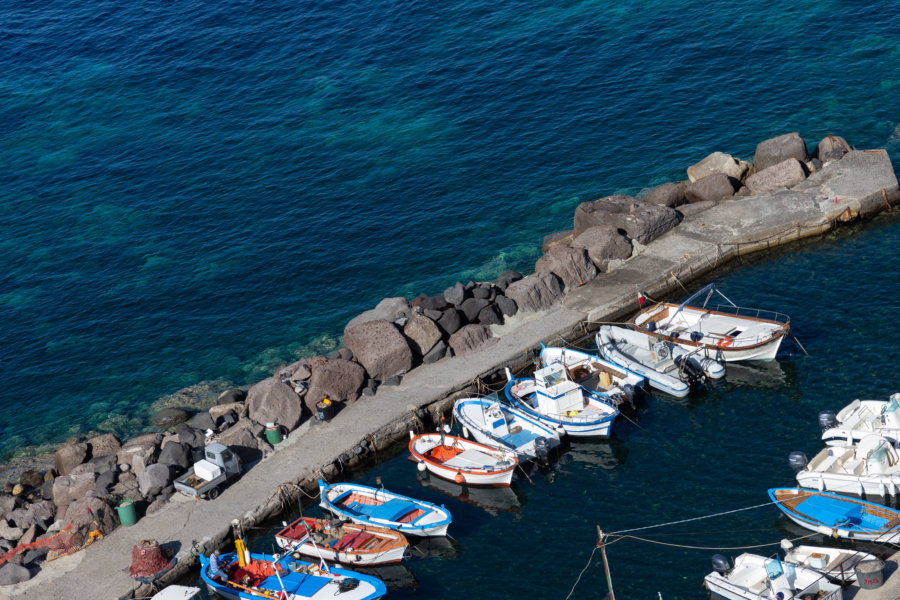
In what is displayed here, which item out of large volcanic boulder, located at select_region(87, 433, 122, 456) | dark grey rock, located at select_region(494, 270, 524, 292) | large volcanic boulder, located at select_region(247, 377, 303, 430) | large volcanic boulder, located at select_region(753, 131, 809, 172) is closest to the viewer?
large volcanic boulder, located at select_region(247, 377, 303, 430)

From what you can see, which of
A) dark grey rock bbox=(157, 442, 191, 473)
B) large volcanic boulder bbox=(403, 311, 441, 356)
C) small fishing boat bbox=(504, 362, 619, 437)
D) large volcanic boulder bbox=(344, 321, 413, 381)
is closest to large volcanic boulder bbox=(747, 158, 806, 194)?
small fishing boat bbox=(504, 362, 619, 437)

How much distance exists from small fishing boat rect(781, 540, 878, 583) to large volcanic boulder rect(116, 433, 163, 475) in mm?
35172

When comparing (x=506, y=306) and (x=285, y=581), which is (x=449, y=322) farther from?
(x=285, y=581)

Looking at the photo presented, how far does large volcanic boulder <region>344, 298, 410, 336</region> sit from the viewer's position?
68812 mm

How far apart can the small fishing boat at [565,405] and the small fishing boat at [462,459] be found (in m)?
3.99

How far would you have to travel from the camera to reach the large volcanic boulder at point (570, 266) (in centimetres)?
7038

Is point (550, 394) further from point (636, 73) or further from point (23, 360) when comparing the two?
point (636, 73)

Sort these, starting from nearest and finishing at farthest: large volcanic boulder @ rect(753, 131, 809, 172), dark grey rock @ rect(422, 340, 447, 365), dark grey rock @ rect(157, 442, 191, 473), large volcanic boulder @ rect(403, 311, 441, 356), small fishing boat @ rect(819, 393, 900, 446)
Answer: small fishing boat @ rect(819, 393, 900, 446) → dark grey rock @ rect(157, 442, 191, 473) → dark grey rock @ rect(422, 340, 447, 365) → large volcanic boulder @ rect(403, 311, 441, 356) → large volcanic boulder @ rect(753, 131, 809, 172)

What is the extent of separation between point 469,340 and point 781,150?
30.4m

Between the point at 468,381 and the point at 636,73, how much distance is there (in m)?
47.0

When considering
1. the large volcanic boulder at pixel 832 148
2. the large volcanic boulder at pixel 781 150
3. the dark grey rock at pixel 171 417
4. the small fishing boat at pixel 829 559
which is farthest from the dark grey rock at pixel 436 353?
the large volcanic boulder at pixel 832 148

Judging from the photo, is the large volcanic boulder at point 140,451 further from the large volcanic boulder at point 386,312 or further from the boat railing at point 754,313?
the boat railing at point 754,313

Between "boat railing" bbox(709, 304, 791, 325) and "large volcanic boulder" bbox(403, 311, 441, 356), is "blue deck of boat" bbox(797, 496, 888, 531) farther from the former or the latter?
"large volcanic boulder" bbox(403, 311, 441, 356)

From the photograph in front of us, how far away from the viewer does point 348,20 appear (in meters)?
118
